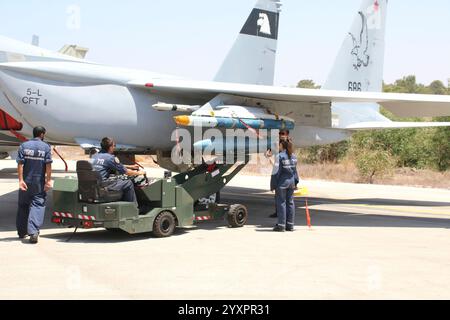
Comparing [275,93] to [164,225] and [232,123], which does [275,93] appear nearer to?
[232,123]

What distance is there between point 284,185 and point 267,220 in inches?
82.4

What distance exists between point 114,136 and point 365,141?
2109 centimetres

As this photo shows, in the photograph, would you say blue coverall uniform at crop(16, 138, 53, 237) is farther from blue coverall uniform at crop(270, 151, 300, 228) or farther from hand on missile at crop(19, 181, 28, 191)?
blue coverall uniform at crop(270, 151, 300, 228)

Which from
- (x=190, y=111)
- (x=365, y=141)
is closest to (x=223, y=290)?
(x=190, y=111)

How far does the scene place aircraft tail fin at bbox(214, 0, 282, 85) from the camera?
640 inches

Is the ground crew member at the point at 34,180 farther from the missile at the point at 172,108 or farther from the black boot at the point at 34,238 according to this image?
the missile at the point at 172,108

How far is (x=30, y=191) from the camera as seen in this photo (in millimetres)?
8922

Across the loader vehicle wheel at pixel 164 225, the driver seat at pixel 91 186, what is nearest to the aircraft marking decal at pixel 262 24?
the loader vehicle wheel at pixel 164 225

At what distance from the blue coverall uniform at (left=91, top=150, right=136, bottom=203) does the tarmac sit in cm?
78

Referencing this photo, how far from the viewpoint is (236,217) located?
11.1 metres

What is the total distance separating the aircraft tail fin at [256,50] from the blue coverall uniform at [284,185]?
19.9ft

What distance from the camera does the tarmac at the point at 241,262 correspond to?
6035mm

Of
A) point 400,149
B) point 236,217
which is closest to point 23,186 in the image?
point 236,217
